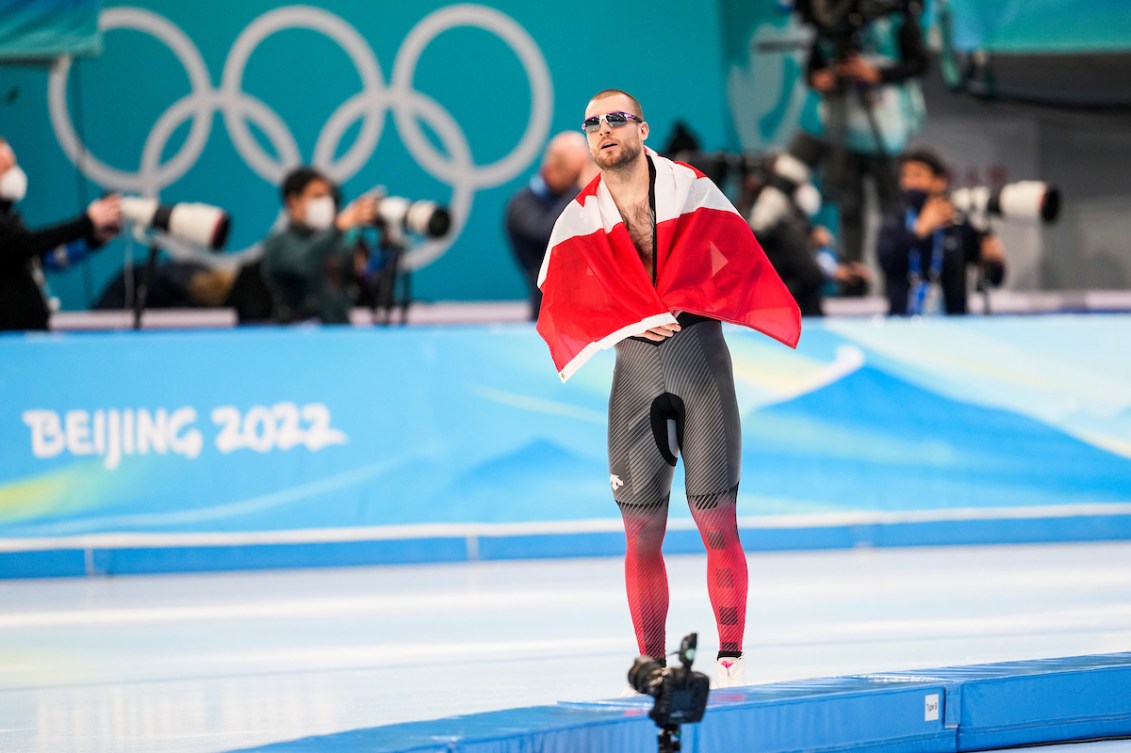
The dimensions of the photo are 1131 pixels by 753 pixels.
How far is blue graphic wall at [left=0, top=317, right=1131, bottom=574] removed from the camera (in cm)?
742

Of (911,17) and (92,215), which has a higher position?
(911,17)

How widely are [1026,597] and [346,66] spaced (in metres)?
9.12

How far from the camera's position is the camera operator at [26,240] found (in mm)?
7723

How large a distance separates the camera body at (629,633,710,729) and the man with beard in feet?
3.05

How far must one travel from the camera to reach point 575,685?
16.0 feet

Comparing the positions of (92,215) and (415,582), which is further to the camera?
(92,215)

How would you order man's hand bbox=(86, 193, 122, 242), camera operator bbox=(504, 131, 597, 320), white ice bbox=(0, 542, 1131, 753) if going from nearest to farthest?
white ice bbox=(0, 542, 1131, 753) < man's hand bbox=(86, 193, 122, 242) < camera operator bbox=(504, 131, 597, 320)

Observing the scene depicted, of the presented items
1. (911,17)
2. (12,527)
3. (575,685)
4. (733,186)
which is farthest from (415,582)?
(733,186)

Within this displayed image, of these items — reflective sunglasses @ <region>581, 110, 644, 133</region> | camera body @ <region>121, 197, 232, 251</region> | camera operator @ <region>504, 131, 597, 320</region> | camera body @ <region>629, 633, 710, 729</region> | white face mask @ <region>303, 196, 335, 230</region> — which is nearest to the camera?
camera body @ <region>629, 633, 710, 729</region>

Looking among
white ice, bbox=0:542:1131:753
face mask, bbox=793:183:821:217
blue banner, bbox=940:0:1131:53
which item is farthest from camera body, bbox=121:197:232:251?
blue banner, bbox=940:0:1131:53

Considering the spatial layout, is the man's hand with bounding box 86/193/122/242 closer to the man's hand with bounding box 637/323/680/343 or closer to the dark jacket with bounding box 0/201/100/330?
the dark jacket with bounding box 0/201/100/330

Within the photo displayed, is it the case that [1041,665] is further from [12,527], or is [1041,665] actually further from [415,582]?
[12,527]

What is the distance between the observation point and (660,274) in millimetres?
4406

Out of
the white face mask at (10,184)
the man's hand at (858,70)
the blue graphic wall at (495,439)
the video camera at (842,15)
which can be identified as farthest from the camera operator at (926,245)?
the white face mask at (10,184)
